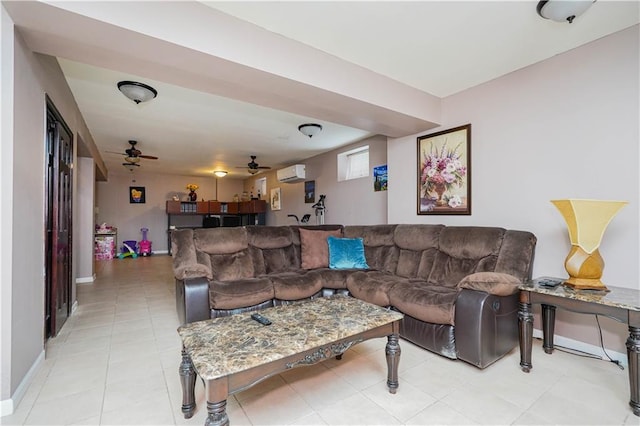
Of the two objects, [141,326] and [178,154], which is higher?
[178,154]

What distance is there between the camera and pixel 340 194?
5.77m

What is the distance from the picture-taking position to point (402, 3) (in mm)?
2006

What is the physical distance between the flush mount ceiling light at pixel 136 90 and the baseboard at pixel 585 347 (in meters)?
4.54

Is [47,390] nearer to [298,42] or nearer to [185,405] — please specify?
[185,405]

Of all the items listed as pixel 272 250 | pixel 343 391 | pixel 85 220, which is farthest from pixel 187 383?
Result: pixel 85 220

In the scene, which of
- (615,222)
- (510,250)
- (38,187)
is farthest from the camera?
(510,250)

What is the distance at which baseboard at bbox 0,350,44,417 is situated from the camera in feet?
5.39

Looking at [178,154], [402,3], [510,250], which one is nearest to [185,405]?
[510,250]

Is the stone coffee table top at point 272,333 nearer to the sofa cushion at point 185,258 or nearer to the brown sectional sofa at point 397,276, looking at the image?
the brown sectional sofa at point 397,276

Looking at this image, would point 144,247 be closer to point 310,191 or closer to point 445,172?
point 310,191

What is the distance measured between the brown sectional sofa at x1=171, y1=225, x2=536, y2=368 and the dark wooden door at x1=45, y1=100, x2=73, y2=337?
994 millimetres

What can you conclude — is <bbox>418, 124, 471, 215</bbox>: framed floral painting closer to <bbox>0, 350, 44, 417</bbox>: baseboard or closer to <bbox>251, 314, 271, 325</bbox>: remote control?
<bbox>251, 314, 271, 325</bbox>: remote control

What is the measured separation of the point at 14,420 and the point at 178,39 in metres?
2.40

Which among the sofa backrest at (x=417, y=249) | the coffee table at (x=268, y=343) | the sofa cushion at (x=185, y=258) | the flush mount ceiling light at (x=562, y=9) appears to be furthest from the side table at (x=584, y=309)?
the sofa cushion at (x=185, y=258)
